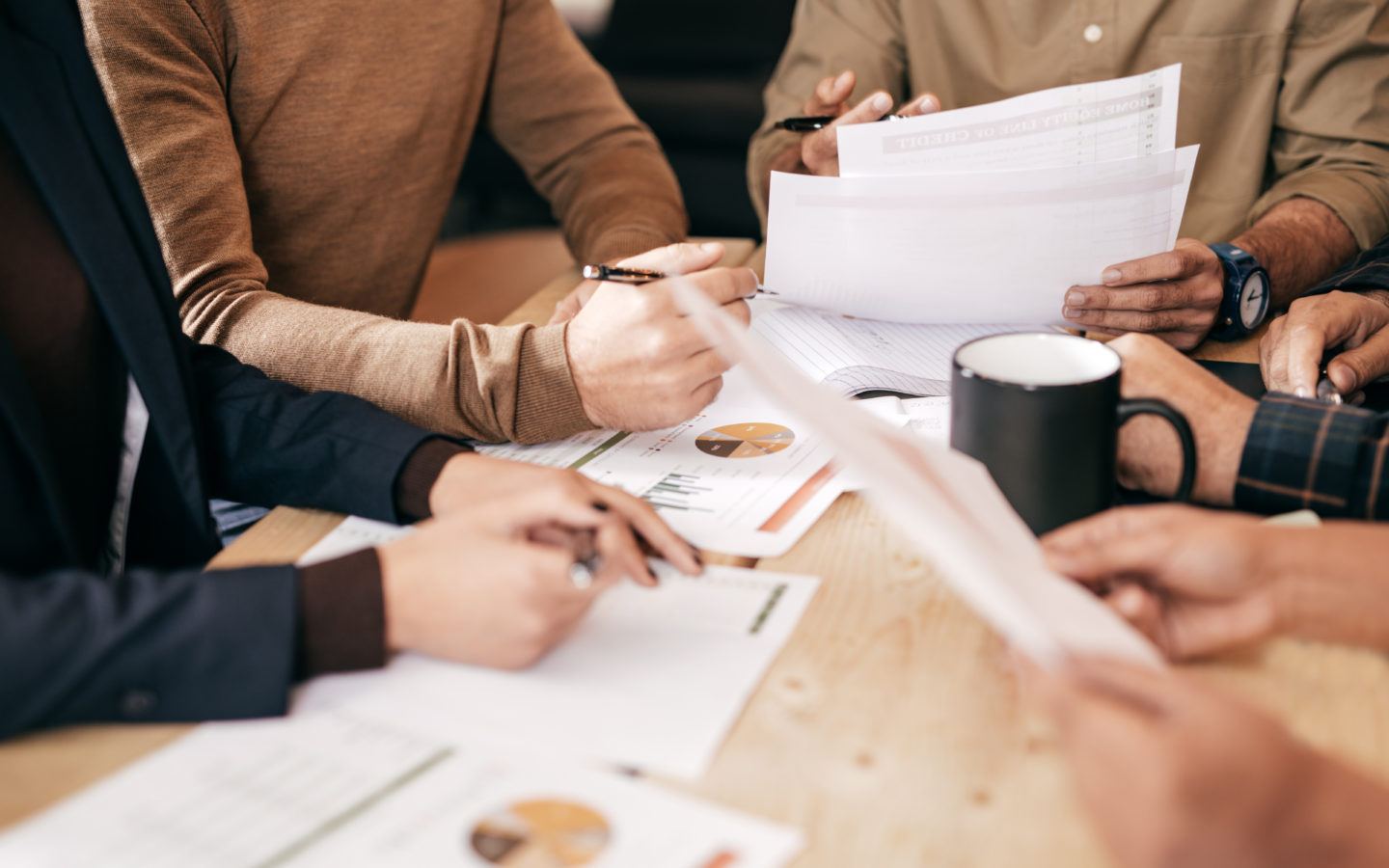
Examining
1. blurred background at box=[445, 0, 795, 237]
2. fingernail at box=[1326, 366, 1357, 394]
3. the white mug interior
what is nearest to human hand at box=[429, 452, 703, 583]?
the white mug interior

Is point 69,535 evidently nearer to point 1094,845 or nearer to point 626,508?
point 626,508

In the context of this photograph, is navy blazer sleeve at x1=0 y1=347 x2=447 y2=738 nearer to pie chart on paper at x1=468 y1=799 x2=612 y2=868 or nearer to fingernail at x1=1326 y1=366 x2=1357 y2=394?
pie chart on paper at x1=468 y1=799 x2=612 y2=868

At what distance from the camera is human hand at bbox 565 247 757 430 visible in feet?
2.80

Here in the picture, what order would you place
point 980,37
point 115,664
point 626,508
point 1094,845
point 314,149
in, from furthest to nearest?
point 980,37, point 314,149, point 626,508, point 115,664, point 1094,845

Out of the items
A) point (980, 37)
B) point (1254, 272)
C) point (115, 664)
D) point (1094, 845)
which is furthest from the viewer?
point (980, 37)

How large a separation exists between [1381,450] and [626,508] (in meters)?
0.49

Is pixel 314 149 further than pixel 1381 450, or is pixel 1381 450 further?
pixel 314 149

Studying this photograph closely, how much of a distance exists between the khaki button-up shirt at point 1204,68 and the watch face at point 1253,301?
0.30 metres

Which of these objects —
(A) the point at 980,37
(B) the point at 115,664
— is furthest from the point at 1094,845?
(A) the point at 980,37

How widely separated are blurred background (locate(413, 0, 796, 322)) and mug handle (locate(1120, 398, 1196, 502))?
251cm

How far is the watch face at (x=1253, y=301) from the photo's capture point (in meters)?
1.09

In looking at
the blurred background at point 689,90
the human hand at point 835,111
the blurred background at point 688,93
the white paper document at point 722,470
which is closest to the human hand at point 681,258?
the white paper document at point 722,470

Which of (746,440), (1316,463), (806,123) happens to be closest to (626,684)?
(746,440)

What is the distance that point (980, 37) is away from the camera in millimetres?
1571
